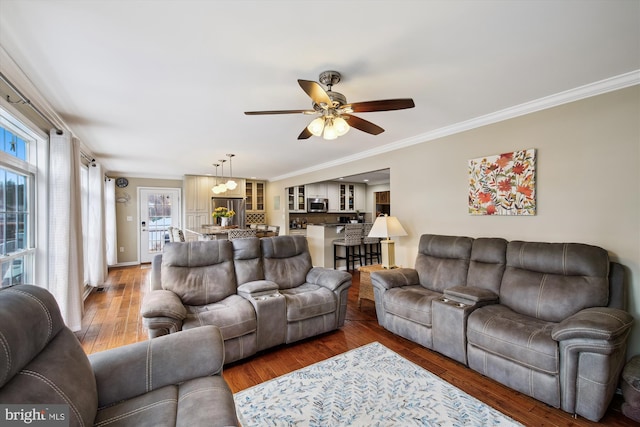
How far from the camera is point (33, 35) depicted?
66.0 inches

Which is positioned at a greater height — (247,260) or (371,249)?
(247,260)

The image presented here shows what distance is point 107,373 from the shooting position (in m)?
1.33

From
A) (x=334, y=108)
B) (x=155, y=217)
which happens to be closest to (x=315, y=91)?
(x=334, y=108)

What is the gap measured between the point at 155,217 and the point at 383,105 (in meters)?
7.37

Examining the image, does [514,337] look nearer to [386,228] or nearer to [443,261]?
[443,261]

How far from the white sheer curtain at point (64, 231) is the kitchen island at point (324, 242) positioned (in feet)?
13.0

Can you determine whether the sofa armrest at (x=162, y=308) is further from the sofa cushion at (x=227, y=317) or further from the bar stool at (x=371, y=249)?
the bar stool at (x=371, y=249)

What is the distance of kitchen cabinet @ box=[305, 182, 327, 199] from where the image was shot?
827 centimetres

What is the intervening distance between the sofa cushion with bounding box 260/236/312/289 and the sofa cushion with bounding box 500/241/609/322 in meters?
2.15

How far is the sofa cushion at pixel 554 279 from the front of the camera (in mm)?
2195

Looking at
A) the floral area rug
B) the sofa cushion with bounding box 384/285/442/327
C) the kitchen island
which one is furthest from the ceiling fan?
the kitchen island

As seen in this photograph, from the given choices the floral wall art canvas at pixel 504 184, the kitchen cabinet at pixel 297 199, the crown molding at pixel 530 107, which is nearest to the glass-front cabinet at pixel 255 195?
the kitchen cabinet at pixel 297 199

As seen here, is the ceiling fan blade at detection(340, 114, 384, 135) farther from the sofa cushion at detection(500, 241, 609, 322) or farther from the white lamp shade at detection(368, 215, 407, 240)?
the sofa cushion at detection(500, 241, 609, 322)

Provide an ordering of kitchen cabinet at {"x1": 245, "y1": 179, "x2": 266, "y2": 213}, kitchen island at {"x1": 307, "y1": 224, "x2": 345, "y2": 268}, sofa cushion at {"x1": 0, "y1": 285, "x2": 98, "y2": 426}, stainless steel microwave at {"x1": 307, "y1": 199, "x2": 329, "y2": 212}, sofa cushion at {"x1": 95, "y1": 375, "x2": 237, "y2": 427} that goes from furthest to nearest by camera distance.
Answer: kitchen cabinet at {"x1": 245, "y1": 179, "x2": 266, "y2": 213}, stainless steel microwave at {"x1": 307, "y1": 199, "x2": 329, "y2": 212}, kitchen island at {"x1": 307, "y1": 224, "x2": 345, "y2": 268}, sofa cushion at {"x1": 95, "y1": 375, "x2": 237, "y2": 427}, sofa cushion at {"x1": 0, "y1": 285, "x2": 98, "y2": 426}
